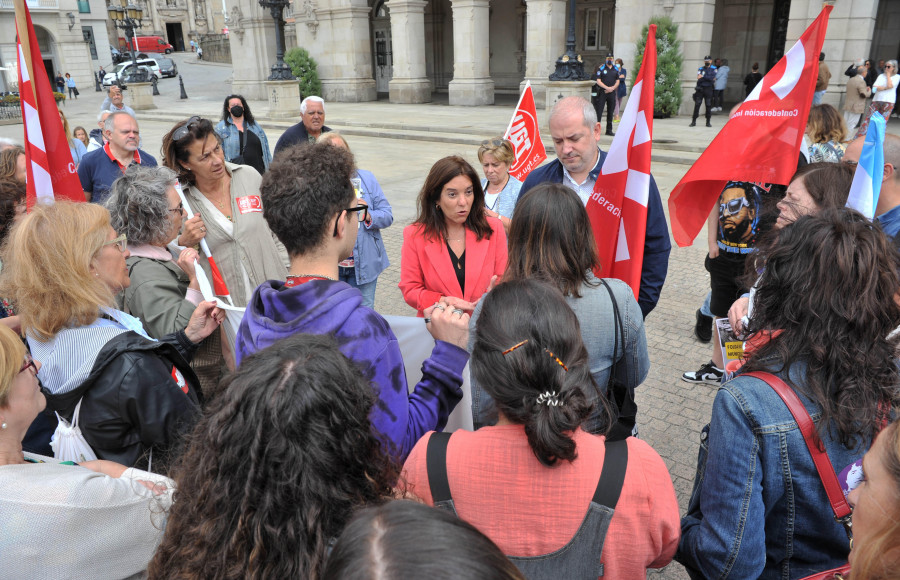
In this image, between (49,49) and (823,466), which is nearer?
(823,466)

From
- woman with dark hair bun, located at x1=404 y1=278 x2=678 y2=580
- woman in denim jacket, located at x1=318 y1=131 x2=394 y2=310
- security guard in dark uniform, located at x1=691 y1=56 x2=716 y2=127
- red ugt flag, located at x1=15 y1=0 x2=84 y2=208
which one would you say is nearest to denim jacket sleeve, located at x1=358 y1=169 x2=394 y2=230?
woman in denim jacket, located at x1=318 y1=131 x2=394 y2=310

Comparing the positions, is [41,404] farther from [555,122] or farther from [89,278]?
[555,122]

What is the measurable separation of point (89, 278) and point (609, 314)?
6.29 ft

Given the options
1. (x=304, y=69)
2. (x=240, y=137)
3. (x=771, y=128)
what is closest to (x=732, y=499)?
(x=771, y=128)

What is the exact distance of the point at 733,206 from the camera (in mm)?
4086

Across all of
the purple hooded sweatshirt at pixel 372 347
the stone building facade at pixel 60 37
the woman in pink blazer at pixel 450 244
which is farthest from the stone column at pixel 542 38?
the stone building facade at pixel 60 37

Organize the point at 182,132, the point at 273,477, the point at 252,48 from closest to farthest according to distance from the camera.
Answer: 1. the point at 273,477
2. the point at 182,132
3. the point at 252,48

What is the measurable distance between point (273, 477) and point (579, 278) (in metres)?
1.44

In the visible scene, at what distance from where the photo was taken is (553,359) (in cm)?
149

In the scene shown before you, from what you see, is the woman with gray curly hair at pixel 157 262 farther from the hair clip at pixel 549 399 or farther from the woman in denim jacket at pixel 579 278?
the hair clip at pixel 549 399

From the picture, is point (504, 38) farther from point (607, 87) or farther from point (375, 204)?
point (375, 204)

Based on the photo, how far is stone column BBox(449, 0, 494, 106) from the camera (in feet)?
68.8

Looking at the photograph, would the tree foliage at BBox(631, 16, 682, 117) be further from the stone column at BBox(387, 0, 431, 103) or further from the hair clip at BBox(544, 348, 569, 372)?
the hair clip at BBox(544, 348, 569, 372)

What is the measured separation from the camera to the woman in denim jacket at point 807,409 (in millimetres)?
1559
